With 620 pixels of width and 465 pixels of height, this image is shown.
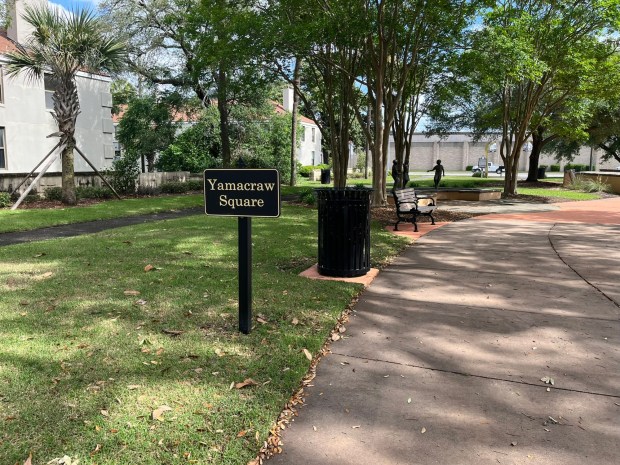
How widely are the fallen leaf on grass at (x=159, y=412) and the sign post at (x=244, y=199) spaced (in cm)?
134

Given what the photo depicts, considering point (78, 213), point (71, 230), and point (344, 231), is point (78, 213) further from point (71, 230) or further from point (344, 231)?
point (344, 231)

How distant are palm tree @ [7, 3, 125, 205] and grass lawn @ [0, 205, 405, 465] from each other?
953 centimetres

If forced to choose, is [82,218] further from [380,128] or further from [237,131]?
[237,131]

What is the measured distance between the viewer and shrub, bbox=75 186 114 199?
58.0 ft

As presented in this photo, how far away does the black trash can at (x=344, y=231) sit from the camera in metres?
6.30

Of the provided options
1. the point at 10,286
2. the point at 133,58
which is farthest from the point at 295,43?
the point at 133,58

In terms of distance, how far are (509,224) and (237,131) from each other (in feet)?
69.3

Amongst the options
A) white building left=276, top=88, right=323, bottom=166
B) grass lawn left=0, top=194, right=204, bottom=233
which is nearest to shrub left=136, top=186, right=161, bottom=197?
grass lawn left=0, top=194, right=204, bottom=233

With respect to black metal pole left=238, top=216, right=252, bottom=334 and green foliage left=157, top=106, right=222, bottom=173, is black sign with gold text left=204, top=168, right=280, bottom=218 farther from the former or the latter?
green foliage left=157, top=106, right=222, bottom=173

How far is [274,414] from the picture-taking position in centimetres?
317

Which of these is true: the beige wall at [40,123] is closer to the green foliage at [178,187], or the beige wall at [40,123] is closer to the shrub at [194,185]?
the green foliage at [178,187]

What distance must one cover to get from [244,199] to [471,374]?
2256 mm

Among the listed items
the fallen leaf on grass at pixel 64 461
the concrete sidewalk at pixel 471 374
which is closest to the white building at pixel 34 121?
the concrete sidewalk at pixel 471 374

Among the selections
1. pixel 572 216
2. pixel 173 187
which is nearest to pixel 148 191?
pixel 173 187
